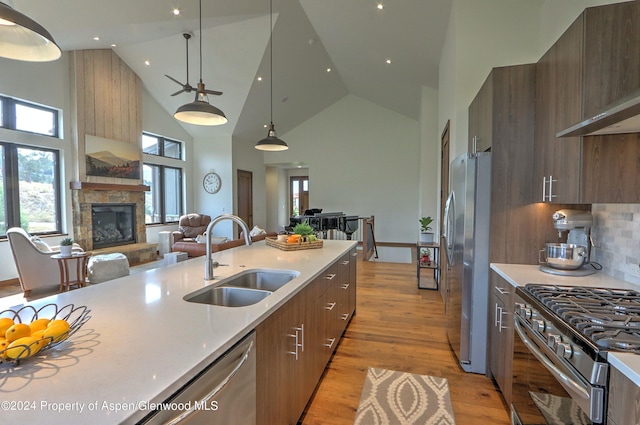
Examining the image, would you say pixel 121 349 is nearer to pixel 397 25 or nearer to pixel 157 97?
pixel 397 25

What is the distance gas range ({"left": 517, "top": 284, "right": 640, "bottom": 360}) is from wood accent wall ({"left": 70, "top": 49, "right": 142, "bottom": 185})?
24.3ft

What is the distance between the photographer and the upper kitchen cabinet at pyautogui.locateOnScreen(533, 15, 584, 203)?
5.73 ft

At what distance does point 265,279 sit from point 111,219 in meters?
6.25

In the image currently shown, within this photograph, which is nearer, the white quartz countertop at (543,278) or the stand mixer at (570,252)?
the white quartz countertop at (543,278)

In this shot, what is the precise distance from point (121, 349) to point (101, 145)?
22.3ft

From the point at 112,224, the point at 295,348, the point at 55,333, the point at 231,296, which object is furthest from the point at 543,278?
the point at 112,224

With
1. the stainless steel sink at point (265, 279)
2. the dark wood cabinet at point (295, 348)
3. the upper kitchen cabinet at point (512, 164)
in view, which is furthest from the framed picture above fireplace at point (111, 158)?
the upper kitchen cabinet at point (512, 164)

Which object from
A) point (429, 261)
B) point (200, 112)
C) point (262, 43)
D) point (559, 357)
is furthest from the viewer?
point (262, 43)

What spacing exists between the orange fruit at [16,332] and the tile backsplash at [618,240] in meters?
2.80

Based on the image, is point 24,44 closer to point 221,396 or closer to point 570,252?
point 221,396

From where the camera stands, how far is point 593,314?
130 centimetres

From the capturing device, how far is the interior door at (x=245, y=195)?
30.8 ft

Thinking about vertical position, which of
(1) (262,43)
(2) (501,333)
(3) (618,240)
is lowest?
(2) (501,333)

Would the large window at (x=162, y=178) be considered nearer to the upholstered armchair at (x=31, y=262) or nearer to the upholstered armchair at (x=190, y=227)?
the upholstered armchair at (x=190, y=227)
